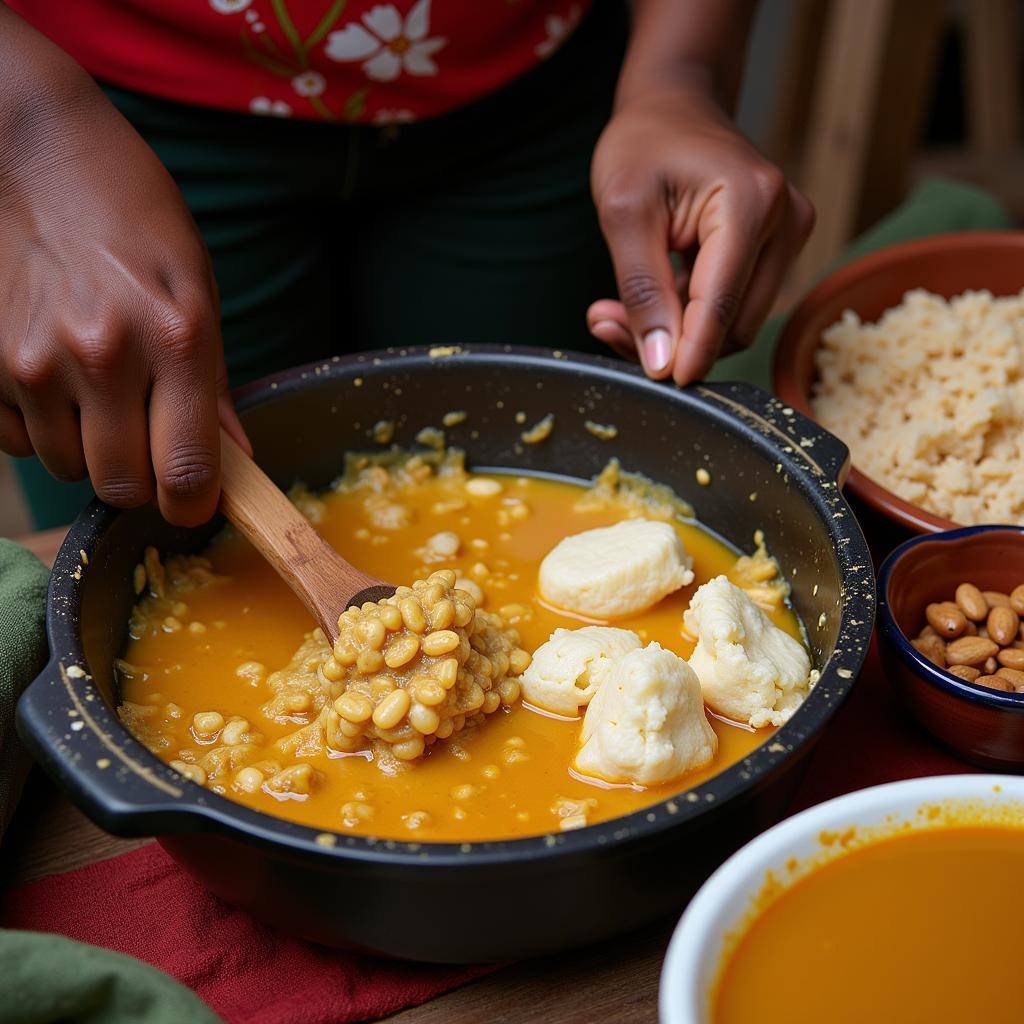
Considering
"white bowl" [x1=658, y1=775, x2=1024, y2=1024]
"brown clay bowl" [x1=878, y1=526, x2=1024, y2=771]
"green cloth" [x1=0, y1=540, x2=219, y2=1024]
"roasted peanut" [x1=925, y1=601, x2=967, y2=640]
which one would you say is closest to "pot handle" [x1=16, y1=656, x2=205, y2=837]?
"green cloth" [x1=0, y1=540, x2=219, y2=1024]

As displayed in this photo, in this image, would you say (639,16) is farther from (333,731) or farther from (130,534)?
(333,731)

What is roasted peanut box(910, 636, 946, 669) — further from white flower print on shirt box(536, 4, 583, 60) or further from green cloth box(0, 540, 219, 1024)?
white flower print on shirt box(536, 4, 583, 60)

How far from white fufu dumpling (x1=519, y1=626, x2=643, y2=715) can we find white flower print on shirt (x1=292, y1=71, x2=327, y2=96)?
1.01m

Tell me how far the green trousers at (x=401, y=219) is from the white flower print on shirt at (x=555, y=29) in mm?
72

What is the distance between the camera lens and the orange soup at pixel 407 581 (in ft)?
4.22

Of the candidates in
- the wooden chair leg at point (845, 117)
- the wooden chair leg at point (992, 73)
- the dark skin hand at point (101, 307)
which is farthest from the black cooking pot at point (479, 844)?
the wooden chair leg at point (992, 73)

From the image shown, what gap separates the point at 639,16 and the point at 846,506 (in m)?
1.14

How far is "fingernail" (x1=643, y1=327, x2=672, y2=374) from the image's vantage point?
1.67m

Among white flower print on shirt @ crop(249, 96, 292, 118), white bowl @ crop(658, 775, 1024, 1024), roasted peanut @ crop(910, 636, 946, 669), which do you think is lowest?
roasted peanut @ crop(910, 636, 946, 669)

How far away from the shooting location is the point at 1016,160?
448 cm

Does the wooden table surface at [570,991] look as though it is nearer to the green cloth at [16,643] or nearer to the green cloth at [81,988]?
the green cloth at [81,988]

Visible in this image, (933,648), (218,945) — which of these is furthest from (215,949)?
(933,648)

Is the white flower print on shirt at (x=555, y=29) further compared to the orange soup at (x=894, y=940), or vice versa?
the white flower print on shirt at (x=555, y=29)

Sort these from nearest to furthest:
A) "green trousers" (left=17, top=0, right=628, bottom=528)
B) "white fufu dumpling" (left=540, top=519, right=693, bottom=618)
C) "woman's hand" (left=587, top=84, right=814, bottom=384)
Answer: "white fufu dumpling" (left=540, top=519, right=693, bottom=618)
"woman's hand" (left=587, top=84, right=814, bottom=384)
"green trousers" (left=17, top=0, right=628, bottom=528)
